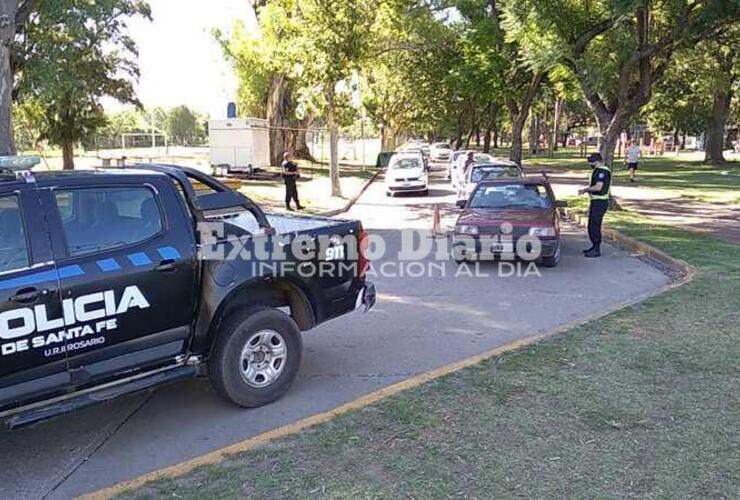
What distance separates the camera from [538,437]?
4.32 meters

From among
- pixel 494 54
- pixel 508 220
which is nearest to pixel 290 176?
pixel 508 220

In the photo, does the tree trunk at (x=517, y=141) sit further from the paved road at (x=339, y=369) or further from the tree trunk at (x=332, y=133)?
the paved road at (x=339, y=369)

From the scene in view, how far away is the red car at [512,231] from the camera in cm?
1055

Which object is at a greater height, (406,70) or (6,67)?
(406,70)

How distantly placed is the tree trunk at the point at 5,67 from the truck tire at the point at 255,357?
371 inches

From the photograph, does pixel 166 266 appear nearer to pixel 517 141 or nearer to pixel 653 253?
pixel 653 253

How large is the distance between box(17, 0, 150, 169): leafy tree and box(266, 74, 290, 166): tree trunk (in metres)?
8.92

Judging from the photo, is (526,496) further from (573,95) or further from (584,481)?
(573,95)

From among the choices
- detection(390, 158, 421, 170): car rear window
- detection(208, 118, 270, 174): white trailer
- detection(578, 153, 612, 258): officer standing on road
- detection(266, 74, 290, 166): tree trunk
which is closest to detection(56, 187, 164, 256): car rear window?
detection(578, 153, 612, 258): officer standing on road

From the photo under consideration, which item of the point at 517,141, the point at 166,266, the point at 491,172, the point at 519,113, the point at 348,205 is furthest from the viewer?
the point at 519,113

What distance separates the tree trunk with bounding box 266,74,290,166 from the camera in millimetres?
37219

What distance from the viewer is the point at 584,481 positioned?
12.3 ft

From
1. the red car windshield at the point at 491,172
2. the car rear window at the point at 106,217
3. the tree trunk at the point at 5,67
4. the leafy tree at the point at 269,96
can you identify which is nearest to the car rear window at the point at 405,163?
the leafy tree at the point at 269,96

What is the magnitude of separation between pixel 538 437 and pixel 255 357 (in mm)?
2144
